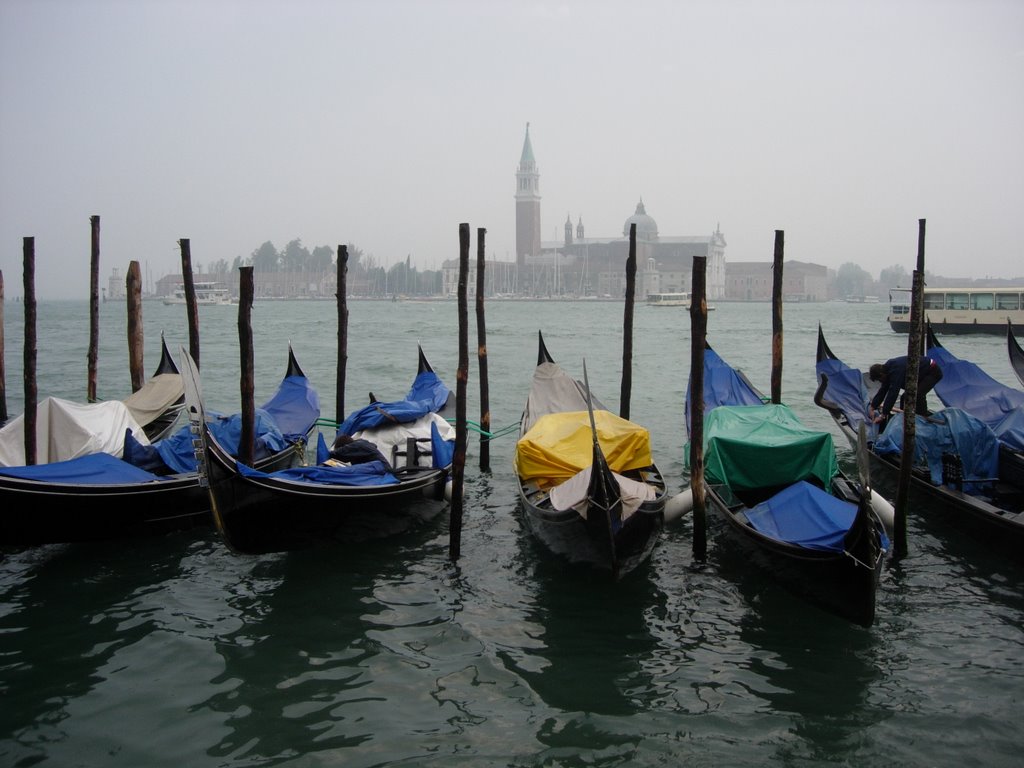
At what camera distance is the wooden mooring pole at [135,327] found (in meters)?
7.34

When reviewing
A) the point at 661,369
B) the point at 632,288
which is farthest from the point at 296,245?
the point at 632,288

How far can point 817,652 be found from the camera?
3.26 meters

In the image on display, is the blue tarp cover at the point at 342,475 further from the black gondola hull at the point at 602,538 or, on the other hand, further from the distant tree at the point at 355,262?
the distant tree at the point at 355,262

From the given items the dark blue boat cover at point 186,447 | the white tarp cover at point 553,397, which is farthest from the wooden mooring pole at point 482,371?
the dark blue boat cover at point 186,447

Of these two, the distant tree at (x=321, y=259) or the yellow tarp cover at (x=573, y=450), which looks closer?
the yellow tarp cover at (x=573, y=450)

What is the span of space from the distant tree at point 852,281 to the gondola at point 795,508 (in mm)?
88661

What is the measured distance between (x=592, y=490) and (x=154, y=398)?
4.21 meters

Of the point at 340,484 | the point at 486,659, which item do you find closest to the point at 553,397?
the point at 340,484

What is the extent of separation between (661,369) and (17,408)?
9.73 metres

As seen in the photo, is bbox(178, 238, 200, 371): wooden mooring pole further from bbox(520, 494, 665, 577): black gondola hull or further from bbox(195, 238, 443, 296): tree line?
bbox(195, 238, 443, 296): tree line

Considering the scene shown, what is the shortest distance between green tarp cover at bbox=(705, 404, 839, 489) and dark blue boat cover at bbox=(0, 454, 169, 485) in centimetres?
280

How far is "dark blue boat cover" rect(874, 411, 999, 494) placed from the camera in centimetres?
451

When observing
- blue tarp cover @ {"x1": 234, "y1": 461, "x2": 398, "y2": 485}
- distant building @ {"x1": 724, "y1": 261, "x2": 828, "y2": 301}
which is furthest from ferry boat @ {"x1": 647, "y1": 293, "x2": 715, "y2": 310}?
blue tarp cover @ {"x1": 234, "y1": 461, "x2": 398, "y2": 485}

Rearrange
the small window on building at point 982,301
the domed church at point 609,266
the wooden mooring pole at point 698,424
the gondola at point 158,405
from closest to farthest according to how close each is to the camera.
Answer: the wooden mooring pole at point 698,424, the gondola at point 158,405, the small window on building at point 982,301, the domed church at point 609,266
